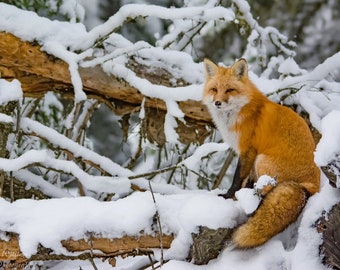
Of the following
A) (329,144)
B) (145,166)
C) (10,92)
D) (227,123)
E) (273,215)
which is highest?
(329,144)

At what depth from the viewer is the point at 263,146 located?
457cm

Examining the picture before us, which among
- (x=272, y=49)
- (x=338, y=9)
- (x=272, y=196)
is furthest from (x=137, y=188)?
(x=338, y=9)

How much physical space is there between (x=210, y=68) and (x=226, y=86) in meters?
0.35

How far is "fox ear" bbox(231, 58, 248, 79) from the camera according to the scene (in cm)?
512

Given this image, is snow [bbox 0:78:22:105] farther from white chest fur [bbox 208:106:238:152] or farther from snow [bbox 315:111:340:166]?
snow [bbox 315:111:340:166]

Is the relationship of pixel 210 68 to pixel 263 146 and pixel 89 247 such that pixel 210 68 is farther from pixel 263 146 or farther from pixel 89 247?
pixel 89 247

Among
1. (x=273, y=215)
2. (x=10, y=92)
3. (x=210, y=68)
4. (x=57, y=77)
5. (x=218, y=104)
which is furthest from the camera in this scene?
(x=57, y=77)

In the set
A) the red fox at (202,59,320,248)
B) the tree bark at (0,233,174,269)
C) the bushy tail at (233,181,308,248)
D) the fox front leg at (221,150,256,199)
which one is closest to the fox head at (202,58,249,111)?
the red fox at (202,59,320,248)

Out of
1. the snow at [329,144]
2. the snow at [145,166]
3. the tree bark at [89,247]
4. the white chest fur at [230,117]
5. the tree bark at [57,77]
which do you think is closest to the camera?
the snow at [329,144]

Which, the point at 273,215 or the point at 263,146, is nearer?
the point at 273,215

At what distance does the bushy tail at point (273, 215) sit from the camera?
3.13 m

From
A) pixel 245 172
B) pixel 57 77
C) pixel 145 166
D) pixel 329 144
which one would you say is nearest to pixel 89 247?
pixel 329 144

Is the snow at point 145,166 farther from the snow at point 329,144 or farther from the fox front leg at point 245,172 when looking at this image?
the fox front leg at point 245,172

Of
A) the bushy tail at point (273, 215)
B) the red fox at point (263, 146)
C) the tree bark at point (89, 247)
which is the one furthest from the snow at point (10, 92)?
the bushy tail at point (273, 215)
